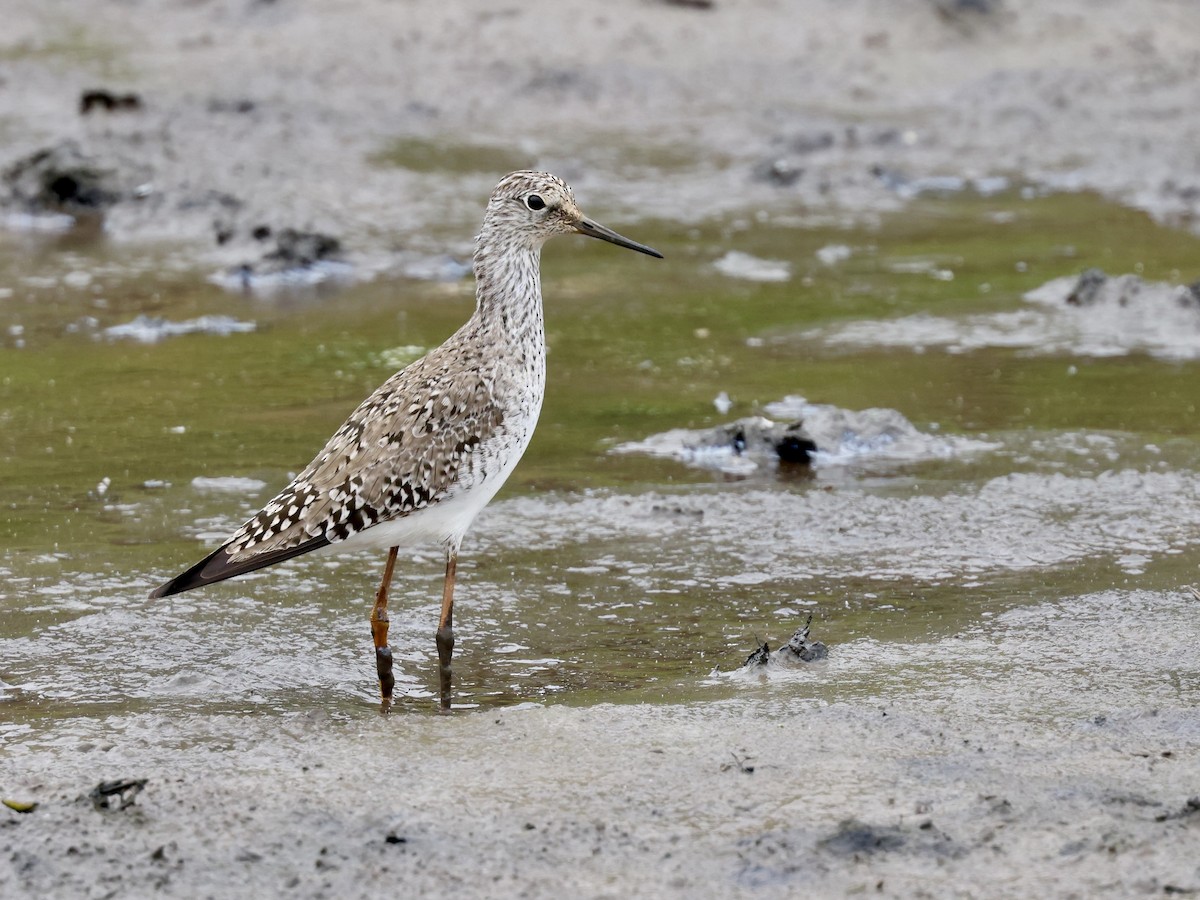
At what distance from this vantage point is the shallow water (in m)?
6.37

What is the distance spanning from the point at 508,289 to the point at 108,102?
9.33 metres

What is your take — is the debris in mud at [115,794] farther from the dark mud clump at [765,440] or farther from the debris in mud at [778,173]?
the debris in mud at [778,173]

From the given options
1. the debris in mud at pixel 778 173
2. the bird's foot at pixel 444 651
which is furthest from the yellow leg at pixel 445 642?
the debris in mud at pixel 778 173

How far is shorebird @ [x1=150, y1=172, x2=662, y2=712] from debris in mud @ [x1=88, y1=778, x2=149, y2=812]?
90 cm

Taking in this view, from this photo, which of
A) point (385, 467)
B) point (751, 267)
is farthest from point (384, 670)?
point (751, 267)

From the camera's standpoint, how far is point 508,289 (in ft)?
21.7

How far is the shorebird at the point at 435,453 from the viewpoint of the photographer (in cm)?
604

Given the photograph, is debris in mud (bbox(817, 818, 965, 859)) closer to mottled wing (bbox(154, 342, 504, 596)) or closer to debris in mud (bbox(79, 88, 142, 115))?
mottled wing (bbox(154, 342, 504, 596))

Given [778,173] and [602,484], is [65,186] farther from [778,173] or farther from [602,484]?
[602,484]

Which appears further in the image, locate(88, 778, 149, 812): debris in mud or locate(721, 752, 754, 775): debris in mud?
locate(721, 752, 754, 775): debris in mud

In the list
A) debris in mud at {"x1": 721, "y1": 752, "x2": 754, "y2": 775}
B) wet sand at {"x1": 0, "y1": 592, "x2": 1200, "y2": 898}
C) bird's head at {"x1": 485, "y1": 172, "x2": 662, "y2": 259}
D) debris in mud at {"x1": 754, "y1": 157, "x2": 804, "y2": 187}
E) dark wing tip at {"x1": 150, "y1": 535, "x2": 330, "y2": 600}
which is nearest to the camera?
wet sand at {"x1": 0, "y1": 592, "x2": 1200, "y2": 898}

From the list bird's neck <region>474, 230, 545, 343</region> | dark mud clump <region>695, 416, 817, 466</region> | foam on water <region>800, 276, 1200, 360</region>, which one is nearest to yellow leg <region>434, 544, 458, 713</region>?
bird's neck <region>474, 230, 545, 343</region>

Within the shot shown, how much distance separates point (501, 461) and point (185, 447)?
288 centimetres

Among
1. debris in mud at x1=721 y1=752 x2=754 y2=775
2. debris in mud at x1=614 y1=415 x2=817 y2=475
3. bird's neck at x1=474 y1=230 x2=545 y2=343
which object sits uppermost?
bird's neck at x1=474 y1=230 x2=545 y2=343
